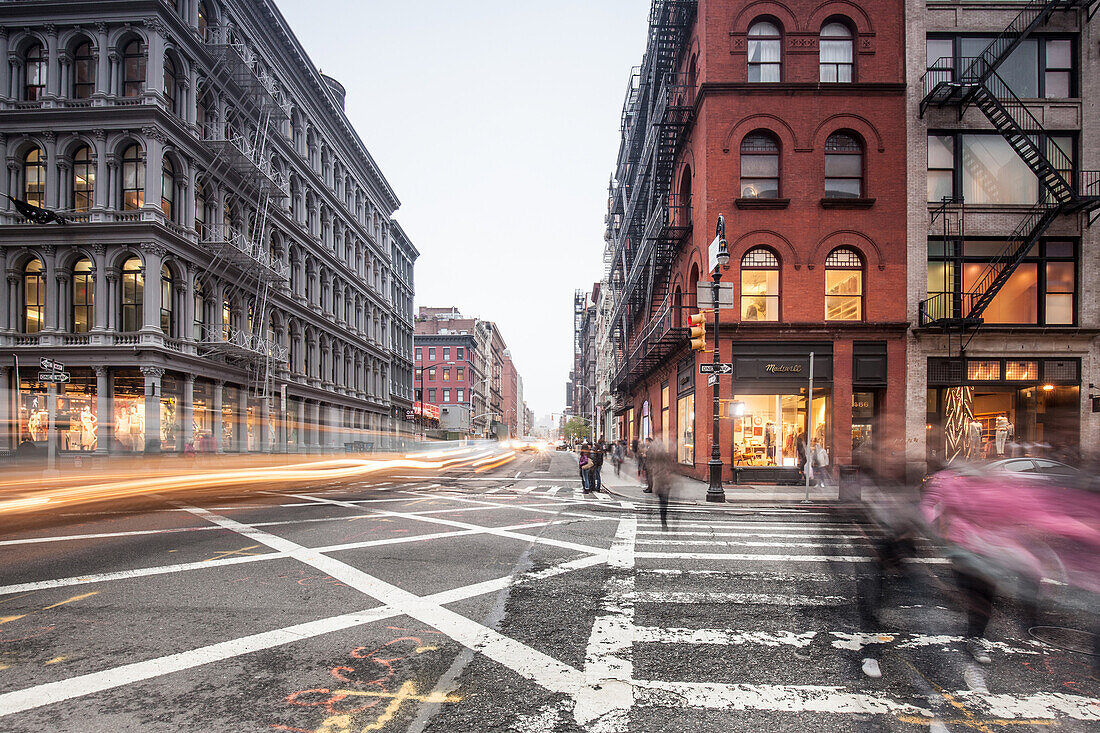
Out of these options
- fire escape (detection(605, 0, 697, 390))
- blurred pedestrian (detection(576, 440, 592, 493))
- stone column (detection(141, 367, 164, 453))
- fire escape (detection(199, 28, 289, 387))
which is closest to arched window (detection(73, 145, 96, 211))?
fire escape (detection(199, 28, 289, 387))

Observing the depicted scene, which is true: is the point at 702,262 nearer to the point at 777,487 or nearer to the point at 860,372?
the point at 860,372

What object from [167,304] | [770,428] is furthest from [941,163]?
[167,304]

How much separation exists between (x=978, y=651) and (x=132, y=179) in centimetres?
3446

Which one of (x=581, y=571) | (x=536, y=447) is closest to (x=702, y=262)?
(x=581, y=571)

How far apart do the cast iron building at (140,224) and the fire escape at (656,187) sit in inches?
855

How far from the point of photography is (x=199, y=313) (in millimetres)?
31406

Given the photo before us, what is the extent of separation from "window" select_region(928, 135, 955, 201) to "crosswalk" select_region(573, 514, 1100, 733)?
64.6 feet

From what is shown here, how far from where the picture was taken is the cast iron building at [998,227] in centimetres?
2184

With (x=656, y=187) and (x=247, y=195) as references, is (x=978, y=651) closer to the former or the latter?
(x=656, y=187)

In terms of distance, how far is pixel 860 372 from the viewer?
2220 centimetres

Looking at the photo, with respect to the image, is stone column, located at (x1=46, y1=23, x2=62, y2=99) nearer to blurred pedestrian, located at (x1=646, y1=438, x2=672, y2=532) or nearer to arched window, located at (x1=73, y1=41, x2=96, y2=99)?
arched window, located at (x1=73, y1=41, x2=96, y2=99)

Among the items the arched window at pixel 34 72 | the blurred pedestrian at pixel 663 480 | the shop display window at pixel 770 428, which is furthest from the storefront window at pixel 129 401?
the shop display window at pixel 770 428

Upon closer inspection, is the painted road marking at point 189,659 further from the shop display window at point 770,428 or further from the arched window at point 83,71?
the arched window at point 83,71

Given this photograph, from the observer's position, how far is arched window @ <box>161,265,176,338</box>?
28359 millimetres
